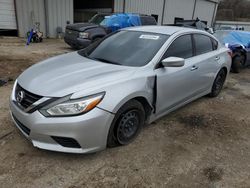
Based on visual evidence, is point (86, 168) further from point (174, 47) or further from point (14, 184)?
point (174, 47)

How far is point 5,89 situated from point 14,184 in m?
3.02

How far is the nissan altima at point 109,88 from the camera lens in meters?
2.42

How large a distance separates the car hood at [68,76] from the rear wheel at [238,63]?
6.04m

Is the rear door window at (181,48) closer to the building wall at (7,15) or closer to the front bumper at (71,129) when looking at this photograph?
the front bumper at (71,129)

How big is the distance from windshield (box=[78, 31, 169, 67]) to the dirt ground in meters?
1.12

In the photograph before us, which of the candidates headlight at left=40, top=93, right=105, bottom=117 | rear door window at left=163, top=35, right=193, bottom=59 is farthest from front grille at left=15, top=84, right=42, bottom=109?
rear door window at left=163, top=35, right=193, bottom=59

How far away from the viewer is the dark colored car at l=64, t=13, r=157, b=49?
29.6 feet

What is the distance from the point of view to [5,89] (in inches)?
190

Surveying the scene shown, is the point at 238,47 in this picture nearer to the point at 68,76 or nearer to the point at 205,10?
the point at 68,76

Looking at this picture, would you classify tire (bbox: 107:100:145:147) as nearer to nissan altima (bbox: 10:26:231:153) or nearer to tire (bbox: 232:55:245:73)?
nissan altima (bbox: 10:26:231:153)

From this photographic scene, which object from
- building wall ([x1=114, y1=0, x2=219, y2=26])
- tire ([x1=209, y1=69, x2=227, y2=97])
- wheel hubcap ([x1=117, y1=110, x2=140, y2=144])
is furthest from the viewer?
building wall ([x1=114, y1=0, x2=219, y2=26])

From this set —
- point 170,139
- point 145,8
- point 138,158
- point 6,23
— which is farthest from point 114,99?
point 145,8

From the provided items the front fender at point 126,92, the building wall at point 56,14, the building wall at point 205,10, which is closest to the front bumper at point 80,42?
the building wall at point 56,14

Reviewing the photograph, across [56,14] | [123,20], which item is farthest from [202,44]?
[56,14]
